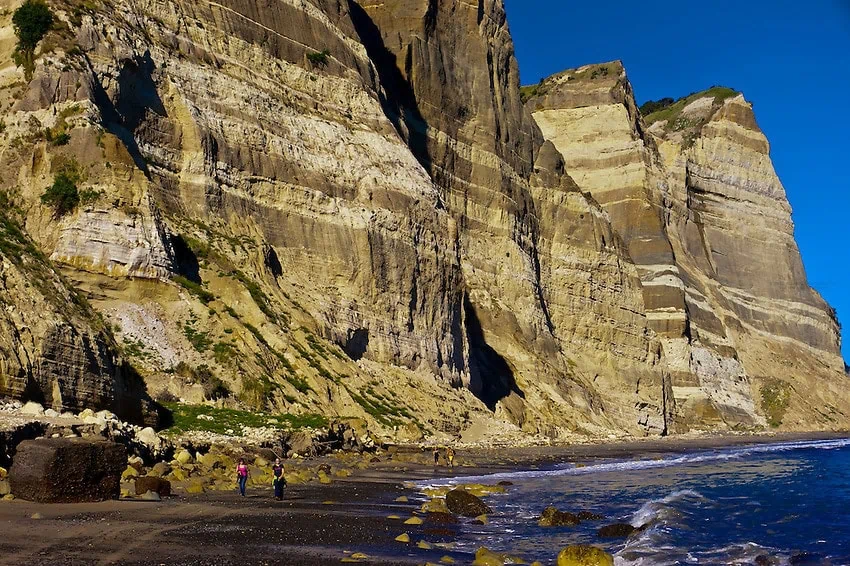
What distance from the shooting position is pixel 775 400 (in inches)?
3782

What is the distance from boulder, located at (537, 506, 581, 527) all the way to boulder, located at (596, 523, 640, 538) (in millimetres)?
1245

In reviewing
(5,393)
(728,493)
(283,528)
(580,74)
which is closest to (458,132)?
(580,74)

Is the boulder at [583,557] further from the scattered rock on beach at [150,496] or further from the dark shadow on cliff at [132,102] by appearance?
the dark shadow on cliff at [132,102]

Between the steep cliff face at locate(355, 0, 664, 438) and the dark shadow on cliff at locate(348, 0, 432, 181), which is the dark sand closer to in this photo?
the steep cliff face at locate(355, 0, 664, 438)

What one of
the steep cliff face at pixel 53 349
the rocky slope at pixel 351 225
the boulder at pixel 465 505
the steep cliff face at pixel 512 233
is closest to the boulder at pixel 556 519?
the boulder at pixel 465 505

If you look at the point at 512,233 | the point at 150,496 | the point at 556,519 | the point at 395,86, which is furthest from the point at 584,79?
the point at 150,496

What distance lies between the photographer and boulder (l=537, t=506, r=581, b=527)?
19.3 m

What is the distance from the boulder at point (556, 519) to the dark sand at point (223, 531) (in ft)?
6.04

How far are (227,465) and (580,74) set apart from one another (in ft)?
279

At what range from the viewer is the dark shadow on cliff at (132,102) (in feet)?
129

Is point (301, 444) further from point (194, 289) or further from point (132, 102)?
point (132, 102)

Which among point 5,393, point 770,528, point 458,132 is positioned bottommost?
point 770,528

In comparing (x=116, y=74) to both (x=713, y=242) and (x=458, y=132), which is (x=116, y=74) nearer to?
(x=458, y=132)

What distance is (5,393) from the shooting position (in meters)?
22.4
